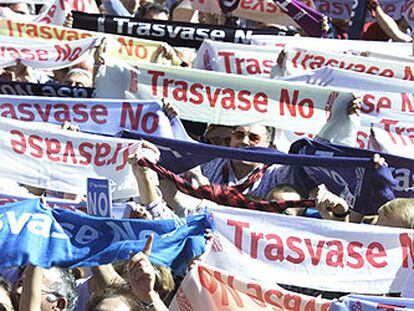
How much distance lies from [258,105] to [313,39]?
66.9 inches

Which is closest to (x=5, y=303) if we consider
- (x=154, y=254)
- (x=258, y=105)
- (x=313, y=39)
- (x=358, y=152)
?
(x=154, y=254)

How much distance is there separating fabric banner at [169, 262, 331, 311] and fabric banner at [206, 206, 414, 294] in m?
0.46

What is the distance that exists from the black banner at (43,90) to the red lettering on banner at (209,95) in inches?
19.9

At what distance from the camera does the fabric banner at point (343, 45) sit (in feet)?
35.6

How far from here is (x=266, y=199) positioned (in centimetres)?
797

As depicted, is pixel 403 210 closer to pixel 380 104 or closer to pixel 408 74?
pixel 380 104

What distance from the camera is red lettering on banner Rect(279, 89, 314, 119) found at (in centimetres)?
941

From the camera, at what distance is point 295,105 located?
372 inches

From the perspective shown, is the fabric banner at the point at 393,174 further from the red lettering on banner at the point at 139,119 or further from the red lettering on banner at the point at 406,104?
the red lettering on banner at the point at 406,104

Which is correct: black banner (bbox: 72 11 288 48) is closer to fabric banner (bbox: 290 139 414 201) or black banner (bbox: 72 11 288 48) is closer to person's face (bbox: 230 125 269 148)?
person's face (bbox: 230 125 269 148)

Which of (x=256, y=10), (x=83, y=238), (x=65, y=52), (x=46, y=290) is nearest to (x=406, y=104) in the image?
(x=65, y=52)

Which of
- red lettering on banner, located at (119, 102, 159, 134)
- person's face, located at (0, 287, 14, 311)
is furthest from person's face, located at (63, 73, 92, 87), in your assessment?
person's face, located at (0, 287, 14, 311)

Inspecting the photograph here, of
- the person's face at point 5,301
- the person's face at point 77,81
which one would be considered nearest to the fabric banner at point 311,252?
the person's face at point 5,301

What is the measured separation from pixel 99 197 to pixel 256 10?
15.8 feet
